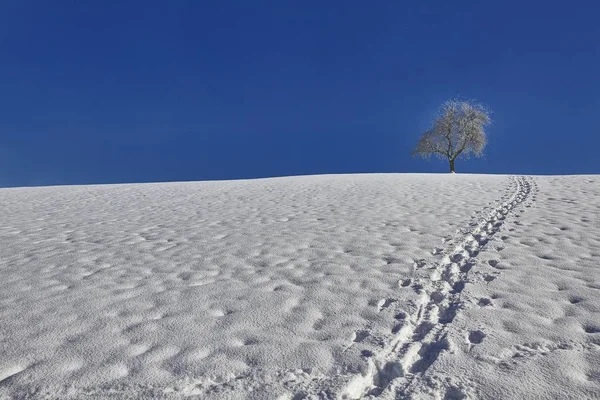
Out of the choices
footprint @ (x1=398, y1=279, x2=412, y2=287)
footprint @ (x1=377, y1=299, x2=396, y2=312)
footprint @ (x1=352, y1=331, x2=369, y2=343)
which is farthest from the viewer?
footprint @ (x1=398, y1=279, x2=412, y2=287)

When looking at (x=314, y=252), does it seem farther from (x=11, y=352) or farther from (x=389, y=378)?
(x=11, y=352)

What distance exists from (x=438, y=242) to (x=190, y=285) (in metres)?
4.94

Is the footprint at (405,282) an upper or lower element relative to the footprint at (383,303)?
upper

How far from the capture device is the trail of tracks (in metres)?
3.61

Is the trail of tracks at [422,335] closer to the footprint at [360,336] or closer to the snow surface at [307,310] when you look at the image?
the snow surface at [307,310]

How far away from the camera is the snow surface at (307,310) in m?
3.64

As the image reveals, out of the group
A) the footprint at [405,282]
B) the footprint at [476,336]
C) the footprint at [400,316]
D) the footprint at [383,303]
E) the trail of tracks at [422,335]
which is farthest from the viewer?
the footprint at [405,282]

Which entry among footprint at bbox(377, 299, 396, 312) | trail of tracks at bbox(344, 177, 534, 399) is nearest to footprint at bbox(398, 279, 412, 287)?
trail of tracks at bbox(344, 177, 534, 399)

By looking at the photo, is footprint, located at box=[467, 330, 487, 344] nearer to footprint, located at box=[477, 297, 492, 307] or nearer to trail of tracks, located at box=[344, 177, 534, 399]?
trail of tracks, located at box=[344, 177, 534, 399]

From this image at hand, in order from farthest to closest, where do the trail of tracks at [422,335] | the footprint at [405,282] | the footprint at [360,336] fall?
the footprint at [405,282] < the footprint at [360,336] < the trail of tracks at [422,335]

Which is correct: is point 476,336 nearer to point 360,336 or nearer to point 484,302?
point 484,302

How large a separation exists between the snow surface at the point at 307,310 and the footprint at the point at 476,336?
0.02 metres

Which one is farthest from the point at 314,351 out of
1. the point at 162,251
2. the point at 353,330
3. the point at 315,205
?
the point at 315,205

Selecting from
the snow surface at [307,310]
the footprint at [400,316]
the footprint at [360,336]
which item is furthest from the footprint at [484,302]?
the footprint at [360,336]
